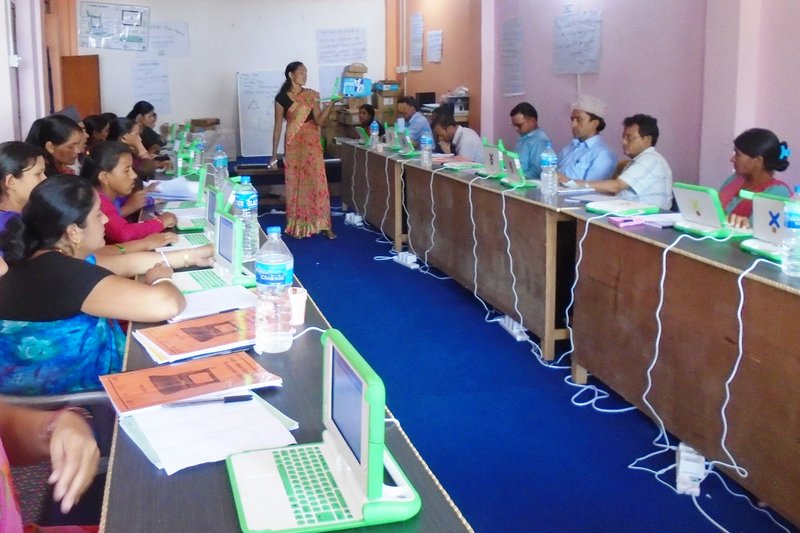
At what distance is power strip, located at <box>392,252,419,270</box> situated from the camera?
5312 mm

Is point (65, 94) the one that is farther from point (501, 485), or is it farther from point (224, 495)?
point (224, 495)

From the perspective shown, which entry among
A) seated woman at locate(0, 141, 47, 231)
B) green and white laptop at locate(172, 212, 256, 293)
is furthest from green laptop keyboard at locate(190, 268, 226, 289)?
seated woman at locate(0, 141, 47, 231)

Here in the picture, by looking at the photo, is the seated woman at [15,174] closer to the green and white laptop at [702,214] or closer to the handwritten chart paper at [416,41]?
the green and white laptop at [702,214]

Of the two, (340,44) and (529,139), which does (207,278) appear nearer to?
(529,139)

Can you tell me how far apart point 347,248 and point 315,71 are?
4094 mm

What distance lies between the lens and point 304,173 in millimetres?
6293

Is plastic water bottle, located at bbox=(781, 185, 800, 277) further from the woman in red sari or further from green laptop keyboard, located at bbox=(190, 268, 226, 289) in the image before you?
the woman in red sari

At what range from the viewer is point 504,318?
13.1 feet

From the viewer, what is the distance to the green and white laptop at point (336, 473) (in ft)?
3.32

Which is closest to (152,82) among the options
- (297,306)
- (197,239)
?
(197,239)

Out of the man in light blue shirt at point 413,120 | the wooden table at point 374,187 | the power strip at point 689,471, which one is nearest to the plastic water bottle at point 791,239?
the power strip at point 689,471

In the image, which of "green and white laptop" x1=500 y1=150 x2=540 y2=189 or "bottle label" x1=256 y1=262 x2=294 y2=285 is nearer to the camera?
"bottle label" x1=256 y1=262 x2=294 y2=285

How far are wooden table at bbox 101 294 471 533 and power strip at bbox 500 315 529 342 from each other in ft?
7.95

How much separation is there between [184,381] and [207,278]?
2.88 ft
